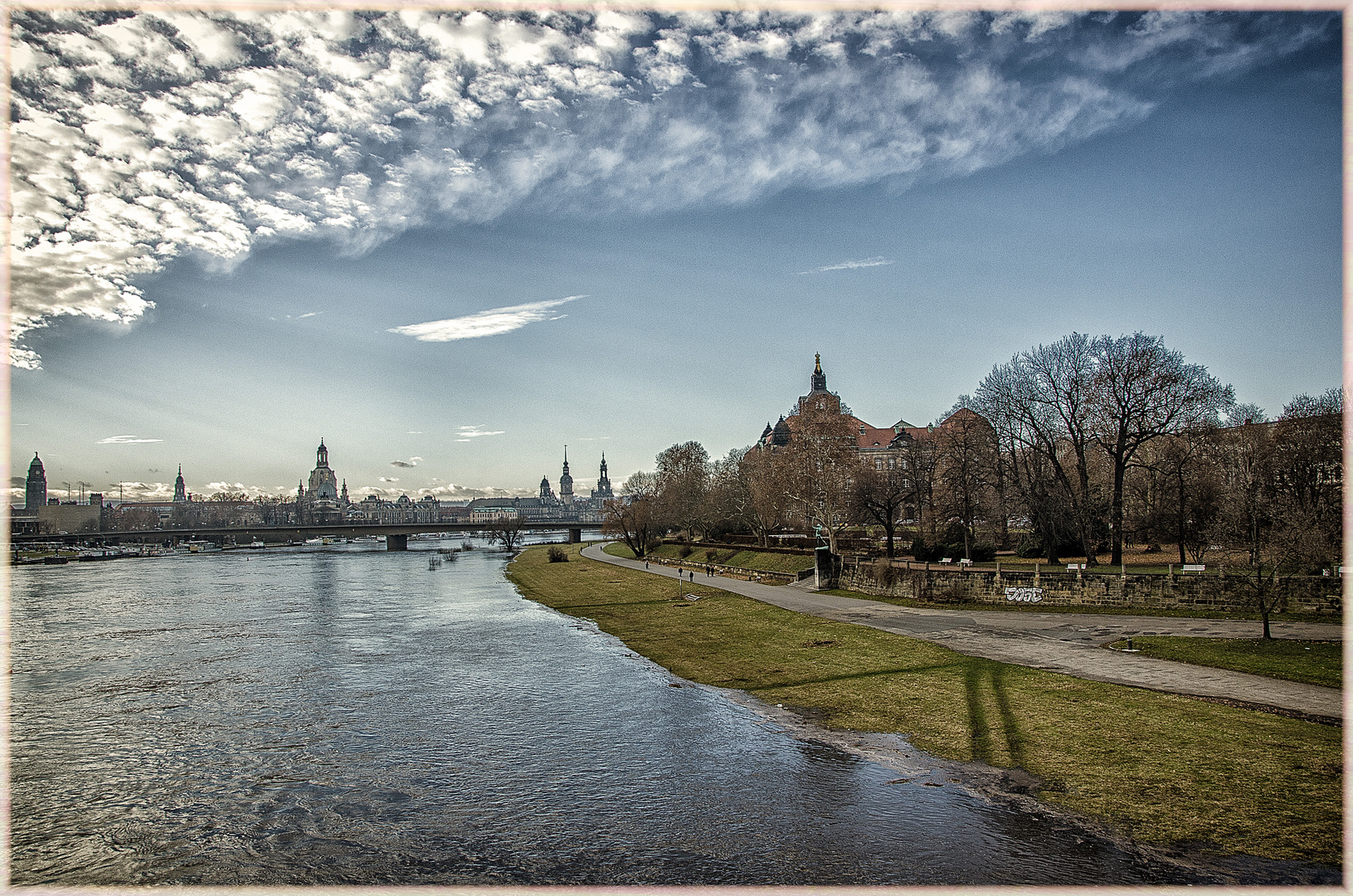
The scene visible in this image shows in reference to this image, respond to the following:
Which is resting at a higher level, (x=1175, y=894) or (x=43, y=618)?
(x=1175, y=894)

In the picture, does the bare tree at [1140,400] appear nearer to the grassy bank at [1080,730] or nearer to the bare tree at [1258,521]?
the bare tree at [1258,521]

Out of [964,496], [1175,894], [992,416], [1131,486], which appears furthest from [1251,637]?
[1131,486]

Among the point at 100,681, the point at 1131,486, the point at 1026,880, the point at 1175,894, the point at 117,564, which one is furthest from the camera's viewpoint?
the point at 117,564

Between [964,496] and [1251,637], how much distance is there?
27316mm

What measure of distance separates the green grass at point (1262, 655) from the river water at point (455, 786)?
11538mm

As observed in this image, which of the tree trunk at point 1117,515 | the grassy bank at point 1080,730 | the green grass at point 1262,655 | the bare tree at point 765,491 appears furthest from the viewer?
the bare tree at point 765,491

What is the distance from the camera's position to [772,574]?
171 feet

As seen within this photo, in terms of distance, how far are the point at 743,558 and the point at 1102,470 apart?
29.6 metres

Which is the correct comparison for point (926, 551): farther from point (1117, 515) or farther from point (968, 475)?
point (1117, 515)

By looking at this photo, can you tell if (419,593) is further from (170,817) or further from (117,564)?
(117,564)

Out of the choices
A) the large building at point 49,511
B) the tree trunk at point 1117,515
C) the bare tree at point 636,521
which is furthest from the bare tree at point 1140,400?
the large building at point 49,511

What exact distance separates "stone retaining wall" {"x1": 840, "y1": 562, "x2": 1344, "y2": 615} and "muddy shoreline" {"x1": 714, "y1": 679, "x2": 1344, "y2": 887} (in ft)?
60.4

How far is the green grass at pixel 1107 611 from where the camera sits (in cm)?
2759

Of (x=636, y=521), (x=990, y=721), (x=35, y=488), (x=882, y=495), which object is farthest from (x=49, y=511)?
(x=990, y=721)
